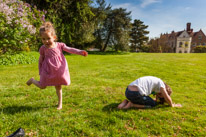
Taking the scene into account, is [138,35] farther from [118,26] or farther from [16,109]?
[16,109]

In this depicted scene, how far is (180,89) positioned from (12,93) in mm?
5558

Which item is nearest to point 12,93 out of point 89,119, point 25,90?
point 25,90

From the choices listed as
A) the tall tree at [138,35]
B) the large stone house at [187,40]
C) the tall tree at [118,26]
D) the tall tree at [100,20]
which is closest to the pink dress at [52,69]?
the tall tree at [100,20]

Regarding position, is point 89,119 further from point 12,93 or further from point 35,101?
point 12,93

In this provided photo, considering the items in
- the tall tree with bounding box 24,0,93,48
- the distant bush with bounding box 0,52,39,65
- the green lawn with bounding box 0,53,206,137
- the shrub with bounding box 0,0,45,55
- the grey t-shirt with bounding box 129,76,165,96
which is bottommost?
the green lawn with bounding box 0,53,206,137

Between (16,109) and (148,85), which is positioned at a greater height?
(148,85)

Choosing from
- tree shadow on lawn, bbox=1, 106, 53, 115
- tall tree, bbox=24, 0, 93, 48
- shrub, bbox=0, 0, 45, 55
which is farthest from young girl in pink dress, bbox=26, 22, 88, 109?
tall tree, bbox=24, 0, 93, 48

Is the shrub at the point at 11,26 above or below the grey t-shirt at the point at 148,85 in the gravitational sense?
above

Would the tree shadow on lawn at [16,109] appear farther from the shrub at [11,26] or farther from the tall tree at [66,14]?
the tall tree at [66,14]

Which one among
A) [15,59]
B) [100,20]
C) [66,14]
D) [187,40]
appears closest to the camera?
[15,59]

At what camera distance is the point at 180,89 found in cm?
468

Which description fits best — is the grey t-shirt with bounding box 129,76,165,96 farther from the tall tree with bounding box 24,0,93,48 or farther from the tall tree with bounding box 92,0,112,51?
the tall tree with bounding box 92,0,112,51

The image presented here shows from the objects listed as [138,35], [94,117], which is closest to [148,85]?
[94,117]

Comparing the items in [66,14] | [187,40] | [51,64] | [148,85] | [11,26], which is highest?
[187,40]
